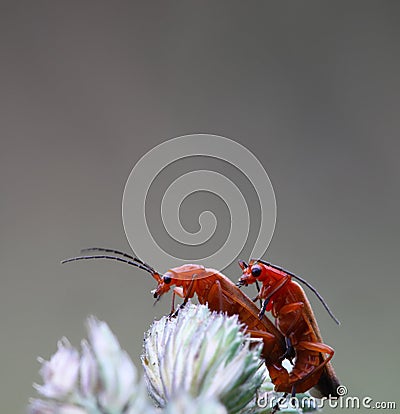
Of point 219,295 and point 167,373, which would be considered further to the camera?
point 219,295

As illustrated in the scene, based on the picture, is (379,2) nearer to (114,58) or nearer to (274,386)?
(114,58)

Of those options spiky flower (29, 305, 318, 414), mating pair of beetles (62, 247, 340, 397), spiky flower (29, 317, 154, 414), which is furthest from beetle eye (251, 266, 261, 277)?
spiky flower (29, 317, 154, 414)

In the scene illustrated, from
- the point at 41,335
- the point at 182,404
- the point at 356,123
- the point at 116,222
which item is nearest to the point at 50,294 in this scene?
the point at 41,335

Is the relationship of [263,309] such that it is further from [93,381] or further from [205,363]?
[93,381]

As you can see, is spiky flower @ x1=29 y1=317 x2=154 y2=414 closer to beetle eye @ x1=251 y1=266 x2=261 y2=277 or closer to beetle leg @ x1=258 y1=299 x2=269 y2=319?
beetle leg @ x1=258 y1=299 x2=269 y2=319

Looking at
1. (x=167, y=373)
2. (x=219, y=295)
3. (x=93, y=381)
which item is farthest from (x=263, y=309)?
(x=93, y=381)

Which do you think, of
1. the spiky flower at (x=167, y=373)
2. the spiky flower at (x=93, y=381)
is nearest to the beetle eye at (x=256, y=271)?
the spiky flower at (x=167, y=373)

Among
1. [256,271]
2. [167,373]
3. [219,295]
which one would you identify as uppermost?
[256,271]

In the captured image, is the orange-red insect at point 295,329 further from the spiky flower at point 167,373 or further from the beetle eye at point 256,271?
the spiky flower at point 167,373
